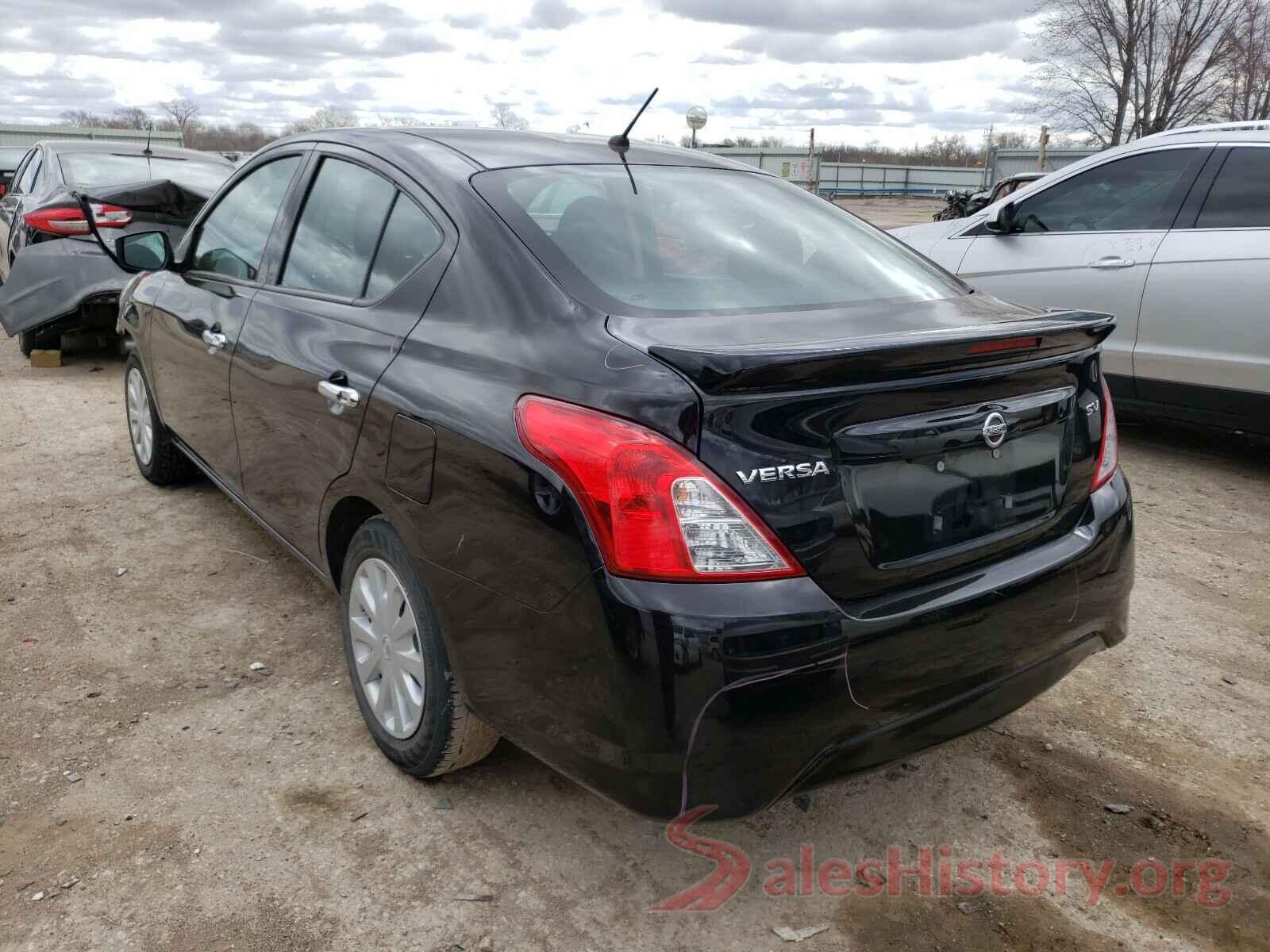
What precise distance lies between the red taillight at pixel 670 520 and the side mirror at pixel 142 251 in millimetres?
3093

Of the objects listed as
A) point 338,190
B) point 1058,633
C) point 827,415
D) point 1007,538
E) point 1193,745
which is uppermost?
point 338,190

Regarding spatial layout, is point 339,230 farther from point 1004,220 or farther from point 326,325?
point 1004,220

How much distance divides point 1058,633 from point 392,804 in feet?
5.42

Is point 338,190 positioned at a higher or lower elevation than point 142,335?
higher

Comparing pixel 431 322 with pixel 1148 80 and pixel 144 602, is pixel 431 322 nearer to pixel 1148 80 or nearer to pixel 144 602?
pixel 144 602

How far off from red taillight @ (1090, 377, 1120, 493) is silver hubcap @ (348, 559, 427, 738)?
170cm

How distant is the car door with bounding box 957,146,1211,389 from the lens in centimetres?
537

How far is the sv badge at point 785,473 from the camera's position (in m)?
1.82

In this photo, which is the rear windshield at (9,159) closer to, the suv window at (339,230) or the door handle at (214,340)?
the door handle at (214,340)

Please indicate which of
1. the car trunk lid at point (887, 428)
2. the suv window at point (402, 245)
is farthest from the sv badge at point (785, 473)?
the suv window at point (402, 245)

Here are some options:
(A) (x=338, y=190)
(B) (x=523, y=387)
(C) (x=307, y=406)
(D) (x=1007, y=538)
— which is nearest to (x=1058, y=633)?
(D) (x=1007, y=538)

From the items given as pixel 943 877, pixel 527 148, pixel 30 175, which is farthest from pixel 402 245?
pixel 30 175

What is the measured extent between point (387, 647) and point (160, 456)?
8.80 ft

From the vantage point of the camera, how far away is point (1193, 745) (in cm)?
287
